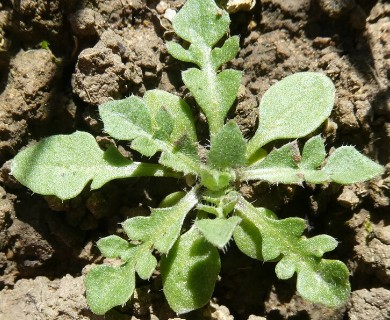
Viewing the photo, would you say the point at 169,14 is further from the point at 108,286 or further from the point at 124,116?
the point at 108,286

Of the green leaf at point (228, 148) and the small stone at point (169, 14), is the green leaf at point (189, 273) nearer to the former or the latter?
the green leaf at point (228, 148)

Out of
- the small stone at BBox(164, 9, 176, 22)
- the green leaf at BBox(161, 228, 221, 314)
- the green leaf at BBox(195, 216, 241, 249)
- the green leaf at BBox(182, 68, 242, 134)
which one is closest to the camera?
the green leaf at BBox(195, 216, 241, 249)

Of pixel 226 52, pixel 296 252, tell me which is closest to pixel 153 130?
pixel 226 52

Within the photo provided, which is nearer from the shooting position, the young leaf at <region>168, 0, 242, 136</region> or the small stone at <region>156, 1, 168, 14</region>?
the young leaf at <region>168, 0, 242, 136</region>

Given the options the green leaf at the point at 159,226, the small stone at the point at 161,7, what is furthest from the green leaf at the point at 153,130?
the small stone at the point at 161,7

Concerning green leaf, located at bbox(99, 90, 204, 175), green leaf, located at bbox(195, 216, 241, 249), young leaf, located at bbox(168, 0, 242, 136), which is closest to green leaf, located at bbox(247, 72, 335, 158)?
young leaf, located at bbox(168, 0, 242, 136)

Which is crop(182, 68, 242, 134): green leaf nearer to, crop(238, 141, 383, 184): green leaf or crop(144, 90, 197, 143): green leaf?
crop(144, 90, 197, 143): green leaf

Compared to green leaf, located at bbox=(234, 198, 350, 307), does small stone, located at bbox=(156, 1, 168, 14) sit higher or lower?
higher
